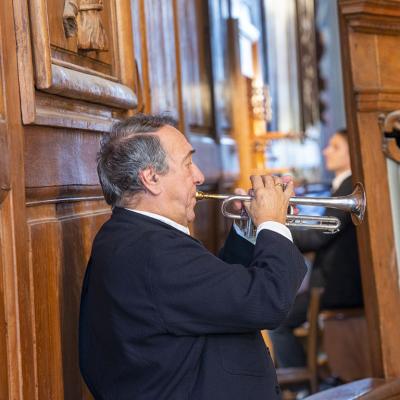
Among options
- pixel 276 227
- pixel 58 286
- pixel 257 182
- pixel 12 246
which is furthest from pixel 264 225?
pixel 12 246

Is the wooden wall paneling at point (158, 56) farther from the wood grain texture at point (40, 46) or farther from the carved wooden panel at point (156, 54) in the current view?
the wood grain texture at point (40, 46)

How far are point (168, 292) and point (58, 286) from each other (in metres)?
0.27

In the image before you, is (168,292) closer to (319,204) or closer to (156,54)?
(319,204)

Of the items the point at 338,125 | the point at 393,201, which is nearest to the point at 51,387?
the point at 393,201

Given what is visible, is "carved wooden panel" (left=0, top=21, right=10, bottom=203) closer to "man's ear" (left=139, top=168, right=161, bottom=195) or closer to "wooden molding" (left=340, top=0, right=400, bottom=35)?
"man's ear" (left=139, top=168, right=161, bottom=195)

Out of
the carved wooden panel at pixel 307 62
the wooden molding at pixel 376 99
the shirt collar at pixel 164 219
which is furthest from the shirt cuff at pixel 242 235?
the carved wooden panel at pixel 307 62

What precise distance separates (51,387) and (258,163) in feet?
10.8

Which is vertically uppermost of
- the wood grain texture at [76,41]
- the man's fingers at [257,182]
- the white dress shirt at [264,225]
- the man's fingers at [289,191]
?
the wood grain texture at [76,41]

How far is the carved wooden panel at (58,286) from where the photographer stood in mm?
1780

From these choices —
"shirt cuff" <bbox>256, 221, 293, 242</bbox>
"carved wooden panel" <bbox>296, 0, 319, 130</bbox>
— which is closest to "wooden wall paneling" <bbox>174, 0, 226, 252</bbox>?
"shirt cuff" <bbox>256, 221, 293, 242</bbox>

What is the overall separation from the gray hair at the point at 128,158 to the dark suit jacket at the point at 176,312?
0.30 ft

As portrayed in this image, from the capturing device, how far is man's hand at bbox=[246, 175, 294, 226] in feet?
6.51

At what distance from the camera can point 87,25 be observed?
6.84 feet

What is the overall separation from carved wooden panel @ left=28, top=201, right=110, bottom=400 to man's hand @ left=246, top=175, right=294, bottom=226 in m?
0.42
